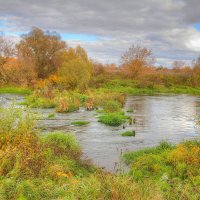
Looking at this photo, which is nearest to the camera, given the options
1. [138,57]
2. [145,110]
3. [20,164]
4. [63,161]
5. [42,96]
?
[20,164]

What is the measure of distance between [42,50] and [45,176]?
196 feet

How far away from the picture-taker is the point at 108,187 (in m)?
8.28

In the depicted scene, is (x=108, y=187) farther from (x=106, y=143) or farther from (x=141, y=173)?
(x=106, y=143)

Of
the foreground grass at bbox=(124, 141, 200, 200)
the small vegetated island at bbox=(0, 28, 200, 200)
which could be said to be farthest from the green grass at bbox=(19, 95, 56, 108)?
the foreground grass at bbox=(124, 141, 200, 200)

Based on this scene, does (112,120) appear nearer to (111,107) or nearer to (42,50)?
(111,107)

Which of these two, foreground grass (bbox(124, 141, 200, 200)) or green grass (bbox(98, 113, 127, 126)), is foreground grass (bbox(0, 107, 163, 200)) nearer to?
foreground grass (bbox(124, 141, 200, 200))

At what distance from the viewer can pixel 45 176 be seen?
990 cm

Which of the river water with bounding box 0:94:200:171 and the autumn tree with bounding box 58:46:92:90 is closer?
the river water with bounding box 0:94:200:171

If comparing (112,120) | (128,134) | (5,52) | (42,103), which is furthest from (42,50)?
(128,134)

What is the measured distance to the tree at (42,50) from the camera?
66.8 metres

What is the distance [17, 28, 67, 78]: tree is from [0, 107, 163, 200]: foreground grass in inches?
2131

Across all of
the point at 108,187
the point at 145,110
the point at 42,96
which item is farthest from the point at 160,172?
the point at 42,96

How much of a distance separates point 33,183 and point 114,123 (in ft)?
55.1

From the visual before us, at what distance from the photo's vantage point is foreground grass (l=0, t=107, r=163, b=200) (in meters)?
8.05
